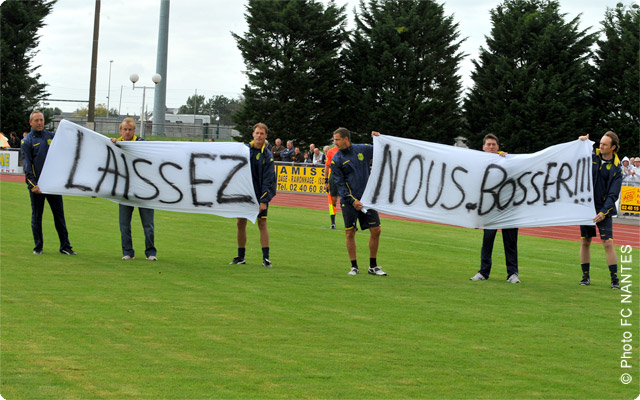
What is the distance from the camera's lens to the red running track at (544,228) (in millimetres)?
20945

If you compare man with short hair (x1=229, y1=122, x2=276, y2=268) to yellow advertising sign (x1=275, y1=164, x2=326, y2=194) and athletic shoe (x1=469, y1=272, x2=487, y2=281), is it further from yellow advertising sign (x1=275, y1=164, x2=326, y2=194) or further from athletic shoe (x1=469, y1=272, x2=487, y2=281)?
yellow advertising sign (x1=275, y1=164, x2=326, y2=194)

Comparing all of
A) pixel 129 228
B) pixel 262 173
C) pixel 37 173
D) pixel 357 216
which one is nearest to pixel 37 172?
pixel 37 173

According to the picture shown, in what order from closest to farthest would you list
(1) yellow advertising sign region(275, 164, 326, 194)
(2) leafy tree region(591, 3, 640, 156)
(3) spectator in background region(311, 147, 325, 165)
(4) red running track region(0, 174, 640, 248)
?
(4) red running track region(0, 174, 640, 248)
(1) yellow advertising sign region(275, 164, 326, 194)
(3) spectator in background region(311, 147, 325, 165)
(2) leafy tree region(591, 3, 640, 156)

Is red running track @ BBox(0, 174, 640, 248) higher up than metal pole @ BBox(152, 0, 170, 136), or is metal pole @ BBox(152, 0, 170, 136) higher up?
metal pole @ BBox(152, 0, 170, 136)

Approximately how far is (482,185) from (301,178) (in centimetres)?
2351

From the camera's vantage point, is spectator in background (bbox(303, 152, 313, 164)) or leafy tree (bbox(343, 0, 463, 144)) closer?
spectator in background (bbox(303, 152, 313, 164))

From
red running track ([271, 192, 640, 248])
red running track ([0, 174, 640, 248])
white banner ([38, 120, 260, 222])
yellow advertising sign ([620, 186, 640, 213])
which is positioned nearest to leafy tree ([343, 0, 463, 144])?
red running track ([0, 174, 640, 248])

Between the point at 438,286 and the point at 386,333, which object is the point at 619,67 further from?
the point at 386,333

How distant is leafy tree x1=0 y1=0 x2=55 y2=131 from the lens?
53.2 metres

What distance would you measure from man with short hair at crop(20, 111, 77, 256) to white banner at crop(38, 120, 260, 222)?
0.58 feet

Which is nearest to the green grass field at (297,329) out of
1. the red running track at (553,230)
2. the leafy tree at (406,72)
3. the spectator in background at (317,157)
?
the red running track at (553,230)

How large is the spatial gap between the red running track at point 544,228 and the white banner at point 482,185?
8.87 m

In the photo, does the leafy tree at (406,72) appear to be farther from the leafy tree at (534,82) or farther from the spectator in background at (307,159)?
the spectator in background at (307,159)

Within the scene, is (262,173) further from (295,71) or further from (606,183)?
(295,71)
